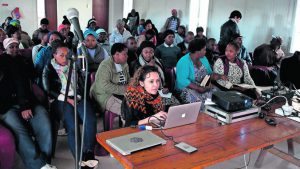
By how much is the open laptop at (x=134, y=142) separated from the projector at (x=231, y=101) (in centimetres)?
63

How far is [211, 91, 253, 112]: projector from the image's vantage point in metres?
2.15

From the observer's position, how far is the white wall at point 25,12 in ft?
25.5

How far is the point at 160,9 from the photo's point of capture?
29.7 ft

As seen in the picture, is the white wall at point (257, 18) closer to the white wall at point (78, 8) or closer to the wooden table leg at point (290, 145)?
the white wall at point (78, 8)

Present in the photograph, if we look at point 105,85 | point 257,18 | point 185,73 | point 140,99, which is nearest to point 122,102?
point 140,99

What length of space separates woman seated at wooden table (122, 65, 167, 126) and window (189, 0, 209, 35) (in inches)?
230

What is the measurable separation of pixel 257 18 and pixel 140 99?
6209 millimetres

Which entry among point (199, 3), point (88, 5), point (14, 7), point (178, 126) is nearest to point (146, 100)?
point (178, 126)

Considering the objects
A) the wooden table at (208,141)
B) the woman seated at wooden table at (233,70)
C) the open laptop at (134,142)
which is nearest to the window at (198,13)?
the woman seated at wooden table at (233,70)

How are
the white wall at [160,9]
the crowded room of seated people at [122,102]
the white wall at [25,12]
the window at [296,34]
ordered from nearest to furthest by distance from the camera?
the crowded room of seated people at [122,102] < the window at [296,34] < the white wall at [25,12] < the white wall at [160,9]

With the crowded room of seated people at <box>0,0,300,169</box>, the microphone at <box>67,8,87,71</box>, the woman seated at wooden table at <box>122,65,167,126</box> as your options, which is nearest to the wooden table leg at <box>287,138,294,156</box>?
the crowded room of seated people at <box>0,0,300,169</box>

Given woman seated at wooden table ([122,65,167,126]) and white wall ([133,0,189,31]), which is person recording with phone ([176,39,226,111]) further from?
white wall ([133,0,189,31])

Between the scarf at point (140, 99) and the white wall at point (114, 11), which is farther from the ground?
the white wall at point (114, 11)

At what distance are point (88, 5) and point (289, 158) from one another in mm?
8503
